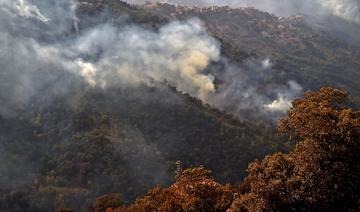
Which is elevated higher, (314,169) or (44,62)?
(314,169)

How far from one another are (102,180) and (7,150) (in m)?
27.1

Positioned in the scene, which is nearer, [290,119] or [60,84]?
[290,119]

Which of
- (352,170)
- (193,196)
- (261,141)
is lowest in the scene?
(261,141)

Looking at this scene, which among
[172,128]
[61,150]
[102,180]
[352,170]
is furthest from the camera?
[172,128]

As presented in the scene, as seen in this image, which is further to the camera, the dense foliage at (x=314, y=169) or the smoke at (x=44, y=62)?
the smoke at (x=44, y=62)

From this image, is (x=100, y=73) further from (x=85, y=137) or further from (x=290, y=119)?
(x=290, y=119)

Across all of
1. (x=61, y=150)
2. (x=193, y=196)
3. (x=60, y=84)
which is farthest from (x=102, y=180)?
(x=193, y=196)

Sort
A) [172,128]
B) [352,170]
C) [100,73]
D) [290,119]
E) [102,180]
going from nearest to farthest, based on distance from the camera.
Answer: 1. [352,170]
2. [290,119]
3. [102,180]
4. [172,128]
5. [100,73]

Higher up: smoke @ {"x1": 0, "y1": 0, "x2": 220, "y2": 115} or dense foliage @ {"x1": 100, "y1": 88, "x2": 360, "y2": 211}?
dense foliage @ {"x1": 100, "y1": 88, "x2": 360, "y2": 211}

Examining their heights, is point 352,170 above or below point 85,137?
above

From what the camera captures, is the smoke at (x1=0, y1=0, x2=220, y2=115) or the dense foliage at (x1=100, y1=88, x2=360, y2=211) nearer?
the dense foliage at (x1=100, y1=88, x2=360, y2=211)

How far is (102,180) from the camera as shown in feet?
443

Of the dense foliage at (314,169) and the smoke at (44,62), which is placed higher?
the dense foliage at (314,169)

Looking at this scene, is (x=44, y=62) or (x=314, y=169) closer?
(x=314, y=169)
